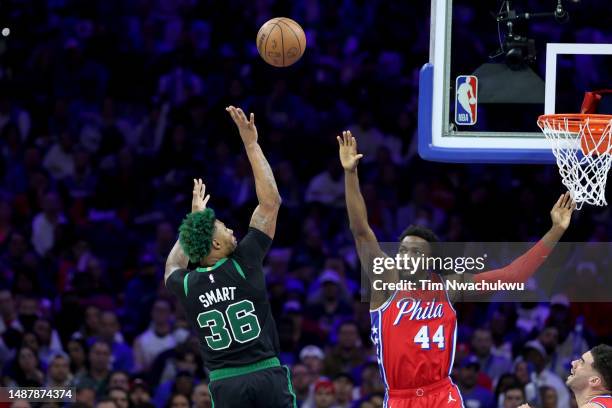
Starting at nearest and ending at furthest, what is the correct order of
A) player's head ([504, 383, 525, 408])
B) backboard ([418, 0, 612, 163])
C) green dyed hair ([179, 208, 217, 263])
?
green dyed hair ([179, 208, 217, 263]) < backboard ([418, 0, 612, 163]) < player's head ([504, 383, 525, 408])

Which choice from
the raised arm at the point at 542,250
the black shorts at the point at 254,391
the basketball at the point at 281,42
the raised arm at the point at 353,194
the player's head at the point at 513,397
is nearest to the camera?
the black shorts at the point at 254,391

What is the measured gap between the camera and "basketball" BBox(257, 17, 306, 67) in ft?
31.2

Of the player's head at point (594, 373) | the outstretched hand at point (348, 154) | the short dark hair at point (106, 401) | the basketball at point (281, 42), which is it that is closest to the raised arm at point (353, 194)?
the outstretched hand at point (348, 154)

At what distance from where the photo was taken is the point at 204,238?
7.74 meters

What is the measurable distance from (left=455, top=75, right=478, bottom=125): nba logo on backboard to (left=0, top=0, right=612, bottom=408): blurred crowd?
2980 millimetres

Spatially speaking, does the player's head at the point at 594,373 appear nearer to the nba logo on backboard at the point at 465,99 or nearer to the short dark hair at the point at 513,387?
the nba logo on backboard at the point at 465,99

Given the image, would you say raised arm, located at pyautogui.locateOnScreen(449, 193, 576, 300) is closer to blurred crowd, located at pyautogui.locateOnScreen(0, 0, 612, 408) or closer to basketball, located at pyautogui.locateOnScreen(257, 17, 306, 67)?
basketball, located at pyautogui.locateOnScreen(257, 17, 306, 67)

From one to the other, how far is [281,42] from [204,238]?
2.35m

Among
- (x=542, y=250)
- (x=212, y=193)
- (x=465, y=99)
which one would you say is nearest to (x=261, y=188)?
(x=465, y=99)

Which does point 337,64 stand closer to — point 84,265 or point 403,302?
point 84,265

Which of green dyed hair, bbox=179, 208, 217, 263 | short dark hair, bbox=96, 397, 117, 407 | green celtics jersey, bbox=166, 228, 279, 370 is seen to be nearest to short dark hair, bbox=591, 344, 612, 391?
green celtics jersey, bbox=166, 228, 279, 370

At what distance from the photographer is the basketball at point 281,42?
31.2 ft

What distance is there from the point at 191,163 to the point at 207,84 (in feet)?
4.19

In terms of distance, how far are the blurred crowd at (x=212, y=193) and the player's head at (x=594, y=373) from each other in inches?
141
